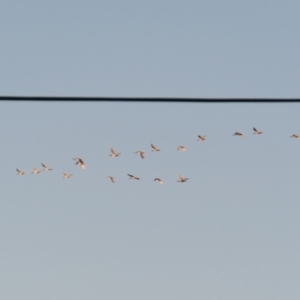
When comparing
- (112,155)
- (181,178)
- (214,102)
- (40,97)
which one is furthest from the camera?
(181,178)

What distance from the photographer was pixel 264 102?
1658 cm

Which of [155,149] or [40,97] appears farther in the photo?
[155,149]

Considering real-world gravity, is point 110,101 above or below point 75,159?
above

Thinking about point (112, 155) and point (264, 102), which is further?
point (112, 155)

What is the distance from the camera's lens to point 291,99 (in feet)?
54.4

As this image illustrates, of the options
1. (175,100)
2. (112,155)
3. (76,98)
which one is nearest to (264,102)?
(175,100)

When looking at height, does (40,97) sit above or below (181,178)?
above

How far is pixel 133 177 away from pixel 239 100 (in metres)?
83.4

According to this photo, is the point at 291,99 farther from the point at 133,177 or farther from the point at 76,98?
the point at 133,177

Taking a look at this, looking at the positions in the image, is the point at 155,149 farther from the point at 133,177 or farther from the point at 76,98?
the point at 76,98

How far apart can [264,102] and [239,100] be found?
17.0 inches

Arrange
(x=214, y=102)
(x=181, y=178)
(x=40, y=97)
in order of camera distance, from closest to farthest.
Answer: (x=40, y=97) < (x=214, y=102) < (x=181, y=178)

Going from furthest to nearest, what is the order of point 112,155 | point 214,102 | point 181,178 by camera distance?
point 181,178
point 112,155
point 214,102

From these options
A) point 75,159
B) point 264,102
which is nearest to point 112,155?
point 75,159
